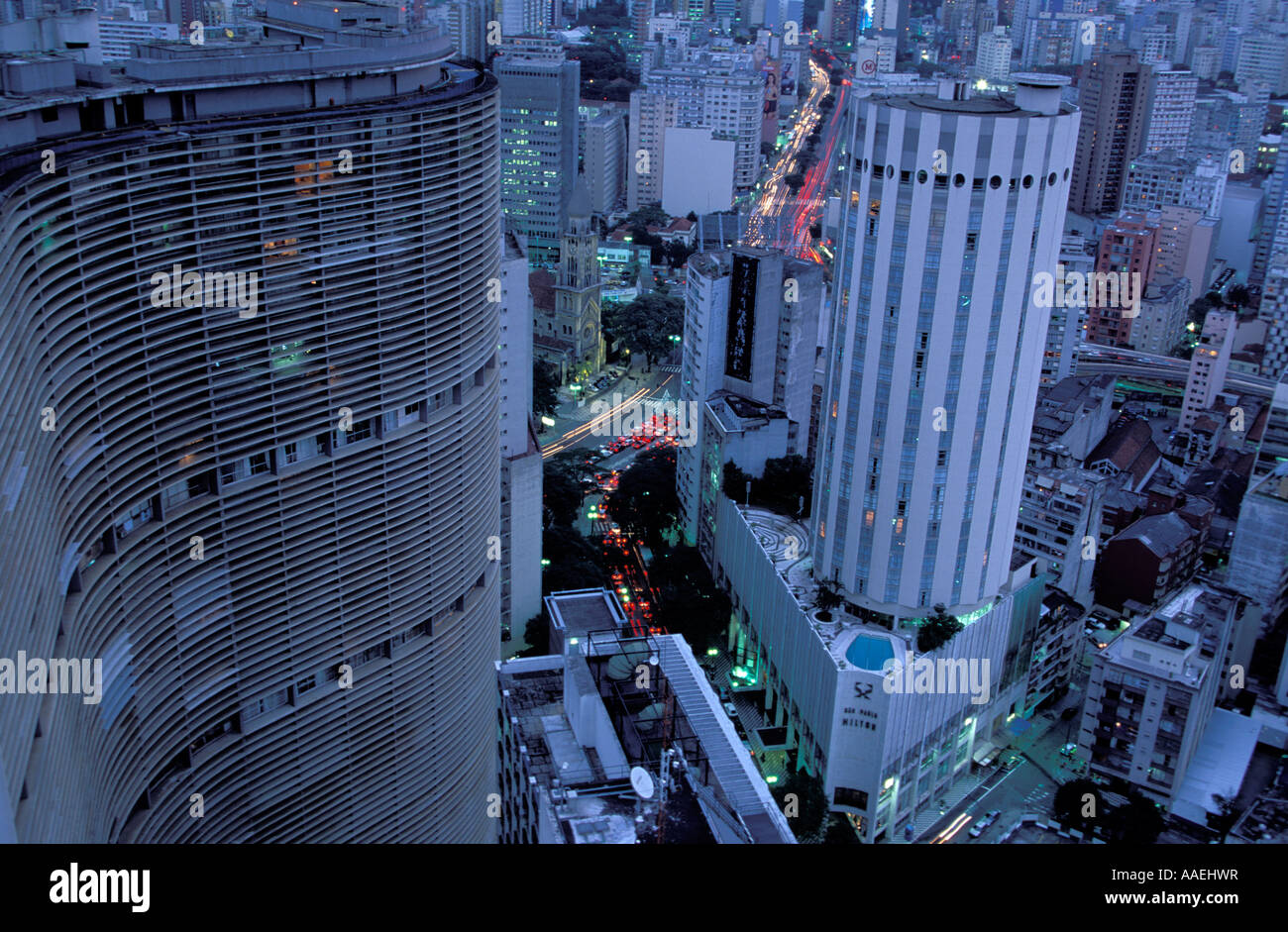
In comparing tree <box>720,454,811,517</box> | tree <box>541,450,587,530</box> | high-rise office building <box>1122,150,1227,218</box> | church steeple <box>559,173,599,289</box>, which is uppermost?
high-rise office building <box>1122,150,1227,218</box>

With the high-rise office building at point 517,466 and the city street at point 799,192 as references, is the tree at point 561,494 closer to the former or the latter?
the high-rise office building at point 517,466

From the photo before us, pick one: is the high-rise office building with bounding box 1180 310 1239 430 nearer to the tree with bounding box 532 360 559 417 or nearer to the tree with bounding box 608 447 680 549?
the tree with bounding box 608 447 680 549

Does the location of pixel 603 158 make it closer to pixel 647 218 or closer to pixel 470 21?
pixel 647 218

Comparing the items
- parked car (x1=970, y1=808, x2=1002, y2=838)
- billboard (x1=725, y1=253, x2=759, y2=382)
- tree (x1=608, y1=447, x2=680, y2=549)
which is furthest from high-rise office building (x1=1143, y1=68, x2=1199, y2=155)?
parked car (x1=970, y1=808, x2=1002, y2=838)

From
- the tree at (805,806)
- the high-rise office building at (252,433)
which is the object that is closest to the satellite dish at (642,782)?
the high-rise office building at (252,433)
